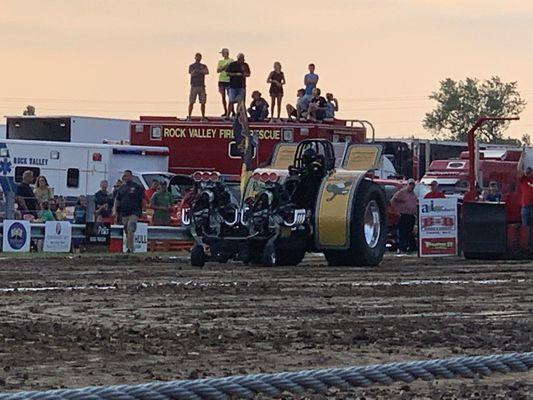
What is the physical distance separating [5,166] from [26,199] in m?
4.19

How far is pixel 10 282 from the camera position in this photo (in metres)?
16.4

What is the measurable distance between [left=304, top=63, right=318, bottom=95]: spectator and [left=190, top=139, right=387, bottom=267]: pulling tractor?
10.8 meters

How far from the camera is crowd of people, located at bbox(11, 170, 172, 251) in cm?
2641

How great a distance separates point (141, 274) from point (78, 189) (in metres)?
14.7

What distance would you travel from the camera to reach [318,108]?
31.4 m

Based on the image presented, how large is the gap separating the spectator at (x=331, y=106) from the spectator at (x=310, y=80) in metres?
0.38

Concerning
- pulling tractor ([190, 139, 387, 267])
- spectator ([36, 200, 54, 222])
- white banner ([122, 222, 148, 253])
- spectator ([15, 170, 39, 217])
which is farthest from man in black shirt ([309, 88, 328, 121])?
pulling tractor ([190, 139, 387, 267])

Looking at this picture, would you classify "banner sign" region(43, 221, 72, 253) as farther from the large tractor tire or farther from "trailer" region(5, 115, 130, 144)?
"trailer" region(5, 115, 130, 144)

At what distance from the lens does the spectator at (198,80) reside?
1276 inches

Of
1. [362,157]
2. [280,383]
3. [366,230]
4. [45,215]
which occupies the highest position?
[362,157]

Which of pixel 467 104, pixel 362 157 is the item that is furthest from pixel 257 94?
pixel 467 104

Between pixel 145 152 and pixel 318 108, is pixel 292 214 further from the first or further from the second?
pixel 145 152

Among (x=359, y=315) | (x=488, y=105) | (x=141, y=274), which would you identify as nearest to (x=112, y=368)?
(x=359, y=315)

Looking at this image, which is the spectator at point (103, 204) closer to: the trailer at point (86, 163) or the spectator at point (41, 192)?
the spectator at point (41, 192)
